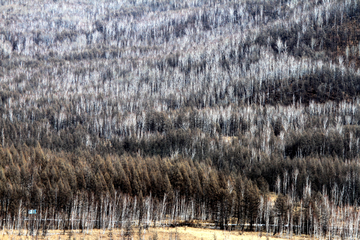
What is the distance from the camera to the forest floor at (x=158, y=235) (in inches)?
3108

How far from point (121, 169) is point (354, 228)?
Answer: 2253 inches

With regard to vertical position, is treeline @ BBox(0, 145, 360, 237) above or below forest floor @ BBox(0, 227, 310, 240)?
above

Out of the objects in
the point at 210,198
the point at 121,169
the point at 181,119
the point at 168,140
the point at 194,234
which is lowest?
the point at 194,234

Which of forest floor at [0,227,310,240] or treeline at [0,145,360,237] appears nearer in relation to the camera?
forest floor at [0,227,310,240]

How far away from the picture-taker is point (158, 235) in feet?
268

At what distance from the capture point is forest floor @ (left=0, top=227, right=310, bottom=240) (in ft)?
259

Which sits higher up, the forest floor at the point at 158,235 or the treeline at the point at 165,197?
the treeline at the point at 165,197

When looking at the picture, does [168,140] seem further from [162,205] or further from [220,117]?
[162,205]

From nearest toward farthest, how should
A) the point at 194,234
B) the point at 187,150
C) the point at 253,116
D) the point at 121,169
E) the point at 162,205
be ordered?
the point at 194,234
the point at 162,205
the point at 121,169
the point at 187,150
the point at 253,116

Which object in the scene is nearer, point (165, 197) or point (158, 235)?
point (158, 235)

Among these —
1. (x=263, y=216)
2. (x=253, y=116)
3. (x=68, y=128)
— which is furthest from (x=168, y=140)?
(x=263, y=216)

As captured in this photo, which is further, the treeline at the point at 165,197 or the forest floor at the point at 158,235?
the treeline at the point at 165,197

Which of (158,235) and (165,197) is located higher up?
(165,197)

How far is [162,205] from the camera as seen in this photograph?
95.3 metres
